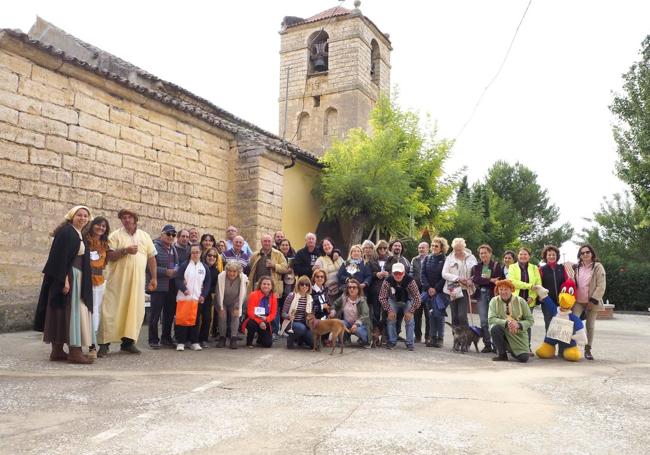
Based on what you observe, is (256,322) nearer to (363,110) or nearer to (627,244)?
(363,110)

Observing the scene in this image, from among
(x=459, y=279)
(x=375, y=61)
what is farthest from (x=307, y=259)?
(x=375, y=61)

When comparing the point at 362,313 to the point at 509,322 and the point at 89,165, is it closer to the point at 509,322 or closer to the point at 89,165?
the point at 509,322

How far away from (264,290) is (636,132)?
1837 cm

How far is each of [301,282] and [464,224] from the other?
17877mm

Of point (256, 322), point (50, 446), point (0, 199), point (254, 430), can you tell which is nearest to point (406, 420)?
point (254, 430)

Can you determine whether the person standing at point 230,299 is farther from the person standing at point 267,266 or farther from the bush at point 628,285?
the bush at point 628,285

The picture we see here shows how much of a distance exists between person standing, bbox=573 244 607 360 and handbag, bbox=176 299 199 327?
5.27 m

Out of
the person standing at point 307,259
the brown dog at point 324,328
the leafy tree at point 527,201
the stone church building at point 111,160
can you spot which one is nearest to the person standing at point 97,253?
the stone church building at point 111,160

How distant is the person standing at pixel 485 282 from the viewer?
788 cm

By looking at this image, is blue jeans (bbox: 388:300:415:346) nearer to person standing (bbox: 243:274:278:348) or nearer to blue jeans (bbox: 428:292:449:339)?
blue jeans (bbox: 428:292:449:339)

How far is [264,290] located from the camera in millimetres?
7672

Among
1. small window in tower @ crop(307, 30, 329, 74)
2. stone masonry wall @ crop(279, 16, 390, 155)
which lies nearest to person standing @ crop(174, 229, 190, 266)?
stone masonry wall @ crop(279, 16, 390, 155)

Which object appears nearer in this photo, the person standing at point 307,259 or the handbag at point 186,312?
the handbag at point 186,312

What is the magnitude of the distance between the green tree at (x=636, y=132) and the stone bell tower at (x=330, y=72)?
34.5ft
